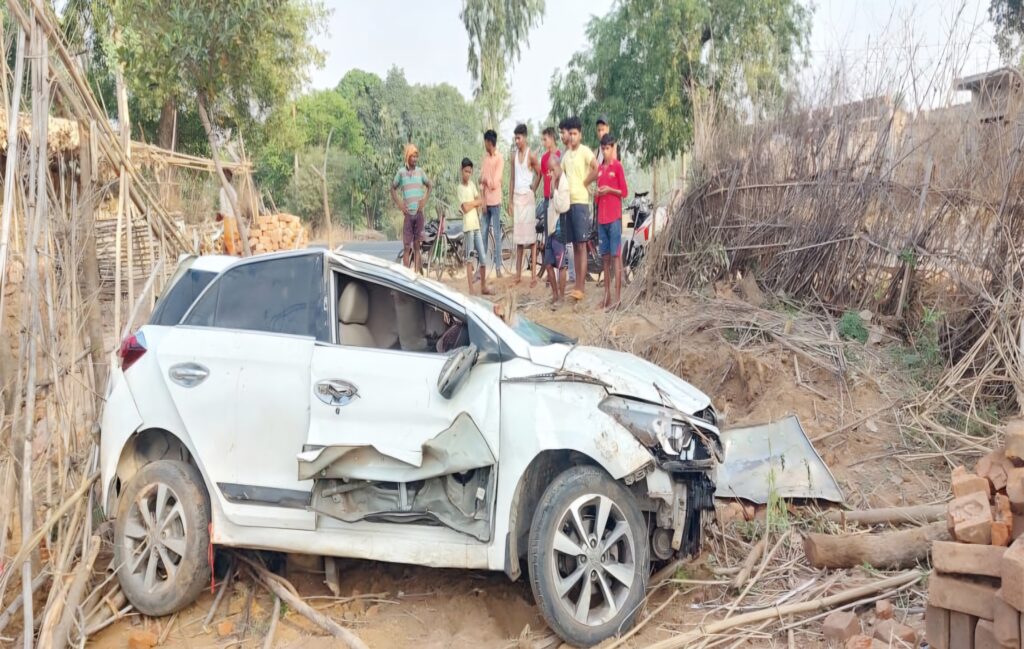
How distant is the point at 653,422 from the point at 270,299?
2378mm

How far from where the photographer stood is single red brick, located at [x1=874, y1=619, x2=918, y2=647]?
397cm

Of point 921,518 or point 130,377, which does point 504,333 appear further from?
point 921,518

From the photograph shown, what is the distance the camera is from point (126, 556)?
502cm

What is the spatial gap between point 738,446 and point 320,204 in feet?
105

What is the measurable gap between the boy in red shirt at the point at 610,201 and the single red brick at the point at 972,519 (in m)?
6.16

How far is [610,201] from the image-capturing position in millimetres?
9602

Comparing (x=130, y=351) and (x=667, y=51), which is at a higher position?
(x=667, y=51)

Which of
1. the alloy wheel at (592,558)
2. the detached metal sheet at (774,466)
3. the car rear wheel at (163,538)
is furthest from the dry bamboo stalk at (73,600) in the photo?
the detached metal sheet at (774,466)

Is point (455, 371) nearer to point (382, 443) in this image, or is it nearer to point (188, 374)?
point (382, 443)

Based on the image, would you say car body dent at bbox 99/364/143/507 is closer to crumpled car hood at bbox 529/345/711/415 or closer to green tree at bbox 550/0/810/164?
crumpled car hood at bbox 529/345/711/415

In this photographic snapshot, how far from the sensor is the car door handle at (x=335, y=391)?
476 cm

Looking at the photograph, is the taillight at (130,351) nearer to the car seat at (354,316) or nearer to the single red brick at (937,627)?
the car seat at (354,316)

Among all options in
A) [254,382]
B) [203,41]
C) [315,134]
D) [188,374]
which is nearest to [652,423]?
[254,382]

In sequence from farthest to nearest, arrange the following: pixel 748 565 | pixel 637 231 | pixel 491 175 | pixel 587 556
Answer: pixel 637 231 → pixel 491 175 → pixel 748 565 → pixel 587 556
